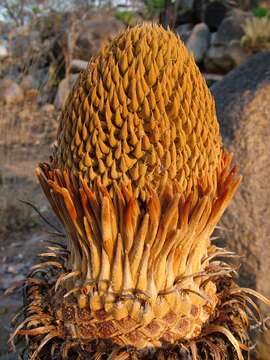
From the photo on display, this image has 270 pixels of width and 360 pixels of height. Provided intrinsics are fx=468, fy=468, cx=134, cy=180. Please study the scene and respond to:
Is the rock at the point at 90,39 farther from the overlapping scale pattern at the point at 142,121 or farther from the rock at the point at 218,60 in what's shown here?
the overlapping scale pattern at the point at 142,121

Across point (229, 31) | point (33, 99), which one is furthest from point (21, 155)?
point (229, 31)

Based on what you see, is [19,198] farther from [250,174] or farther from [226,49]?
[226,49]

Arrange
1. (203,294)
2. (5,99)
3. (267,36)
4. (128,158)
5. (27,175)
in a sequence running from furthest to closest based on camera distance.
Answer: (267,36) < (5,99) < (27,175) < (203,294) < (128,158)

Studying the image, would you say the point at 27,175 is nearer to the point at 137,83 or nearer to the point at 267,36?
the point at 137,83

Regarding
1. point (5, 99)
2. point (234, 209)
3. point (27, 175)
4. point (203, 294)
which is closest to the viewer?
point (203, 294)

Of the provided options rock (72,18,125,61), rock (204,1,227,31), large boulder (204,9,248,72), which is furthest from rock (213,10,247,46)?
rock (72,18,125,61)

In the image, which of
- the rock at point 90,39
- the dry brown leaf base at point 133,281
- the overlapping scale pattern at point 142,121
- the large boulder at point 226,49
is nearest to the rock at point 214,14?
the large boulder at point 226,49

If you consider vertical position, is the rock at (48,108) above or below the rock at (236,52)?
below

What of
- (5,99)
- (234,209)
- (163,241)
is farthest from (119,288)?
(5,99)
